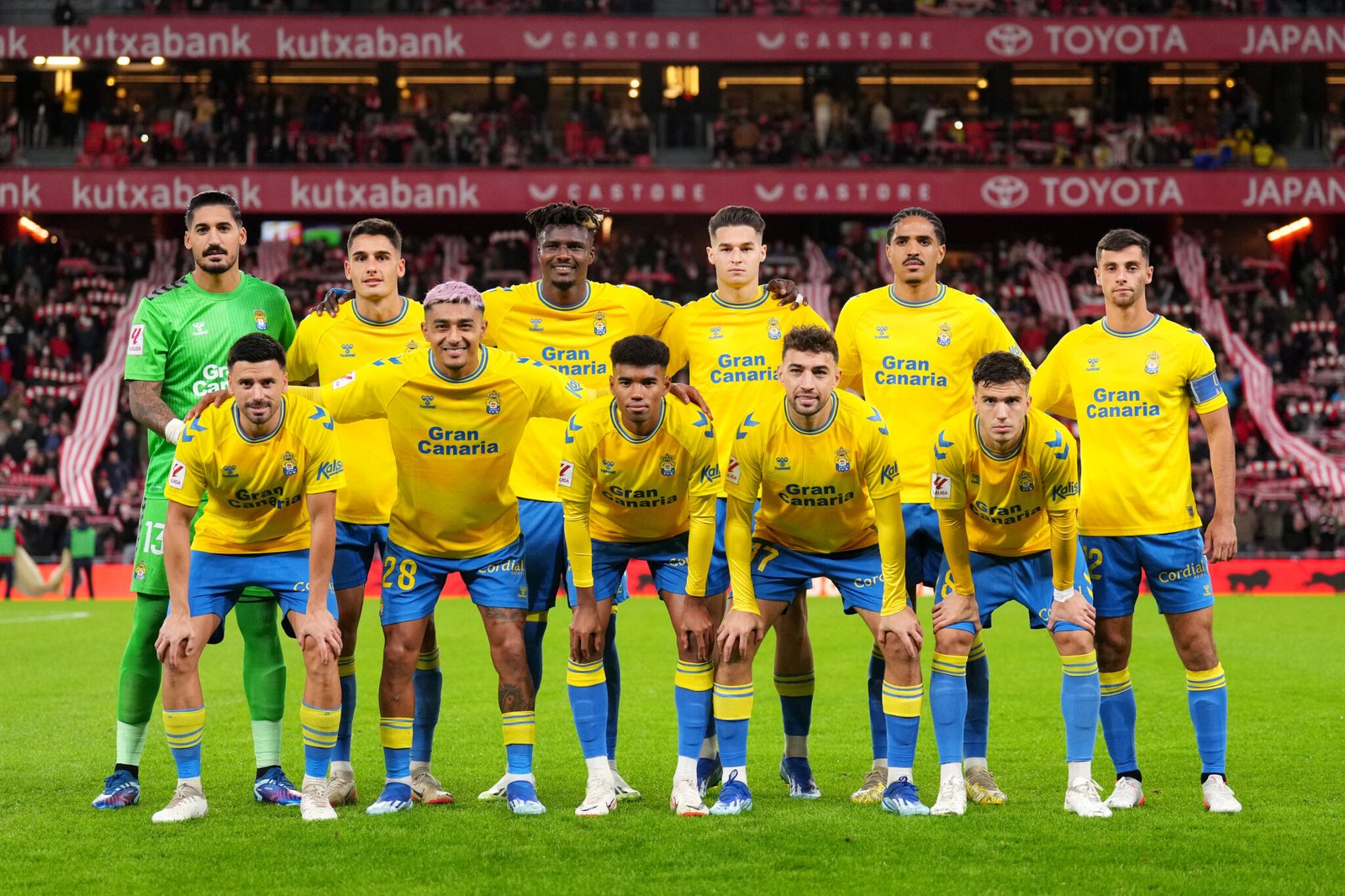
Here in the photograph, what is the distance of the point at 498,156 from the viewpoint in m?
33.4

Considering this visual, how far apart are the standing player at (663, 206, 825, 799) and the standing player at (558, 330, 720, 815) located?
44cm

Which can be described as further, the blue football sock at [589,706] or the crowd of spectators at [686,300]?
the crowd of spectators at [686,300]

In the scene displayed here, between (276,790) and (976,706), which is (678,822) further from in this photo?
(276,790)

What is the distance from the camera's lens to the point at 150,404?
7.41 metres

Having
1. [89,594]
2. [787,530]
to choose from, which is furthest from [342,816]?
[89,594]

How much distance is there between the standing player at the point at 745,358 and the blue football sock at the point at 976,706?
30.3 inches

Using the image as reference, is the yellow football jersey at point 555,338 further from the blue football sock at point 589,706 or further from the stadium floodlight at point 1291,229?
the stadium floodlight at point 1291,229

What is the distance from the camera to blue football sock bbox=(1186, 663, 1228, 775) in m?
7.09

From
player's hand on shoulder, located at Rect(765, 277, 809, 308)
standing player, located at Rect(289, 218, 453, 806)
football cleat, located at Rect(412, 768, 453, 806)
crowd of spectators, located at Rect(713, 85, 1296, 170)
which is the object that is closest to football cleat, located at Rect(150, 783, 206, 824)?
standing player, located at Rect(289, 218, 453, 806)

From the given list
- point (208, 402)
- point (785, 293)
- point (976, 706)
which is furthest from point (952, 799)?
point (208, 402)

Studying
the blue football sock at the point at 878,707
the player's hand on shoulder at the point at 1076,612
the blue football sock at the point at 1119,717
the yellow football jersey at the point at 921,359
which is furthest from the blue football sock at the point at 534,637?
the blue football sock at the point at 1119,717

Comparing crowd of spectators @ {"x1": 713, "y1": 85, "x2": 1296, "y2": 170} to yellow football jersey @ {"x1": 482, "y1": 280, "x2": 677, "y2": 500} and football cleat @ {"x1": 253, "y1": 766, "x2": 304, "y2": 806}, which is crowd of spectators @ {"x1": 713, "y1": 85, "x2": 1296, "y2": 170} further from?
football cleat @ {"x1": 253, "y1": 766, "x2": 304, "y2": 806}

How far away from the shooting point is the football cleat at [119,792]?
7.13 metres

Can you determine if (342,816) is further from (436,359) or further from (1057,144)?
(1057,144)
